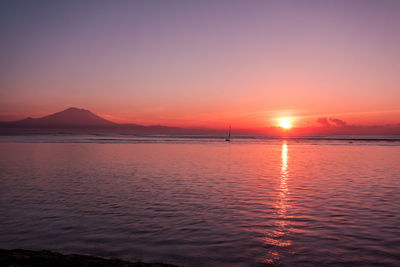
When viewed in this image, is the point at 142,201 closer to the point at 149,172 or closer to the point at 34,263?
the point at 34,263

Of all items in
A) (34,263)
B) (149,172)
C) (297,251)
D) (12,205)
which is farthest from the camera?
(149,172)

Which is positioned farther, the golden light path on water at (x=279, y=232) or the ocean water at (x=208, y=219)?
the ocean water at (x=208, y=219)

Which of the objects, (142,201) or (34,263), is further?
(142,201)

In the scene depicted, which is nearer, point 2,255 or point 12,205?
point 2,255

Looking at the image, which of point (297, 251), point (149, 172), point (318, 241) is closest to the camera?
point (297, 251)

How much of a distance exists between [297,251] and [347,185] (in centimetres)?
1081

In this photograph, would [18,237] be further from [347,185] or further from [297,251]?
[347,185]

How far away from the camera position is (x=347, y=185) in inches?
654

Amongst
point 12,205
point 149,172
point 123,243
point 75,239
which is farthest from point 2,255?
point 149,172

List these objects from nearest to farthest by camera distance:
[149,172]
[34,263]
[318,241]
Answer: [34,263] → [318,241] → [149,172]

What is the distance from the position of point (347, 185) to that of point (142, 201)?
11205 mm

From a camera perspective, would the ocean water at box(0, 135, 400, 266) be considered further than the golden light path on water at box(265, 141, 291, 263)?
Yes

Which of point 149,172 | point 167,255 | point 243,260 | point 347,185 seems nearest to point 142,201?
point 167,255

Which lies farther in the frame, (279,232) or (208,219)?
(208,219)
